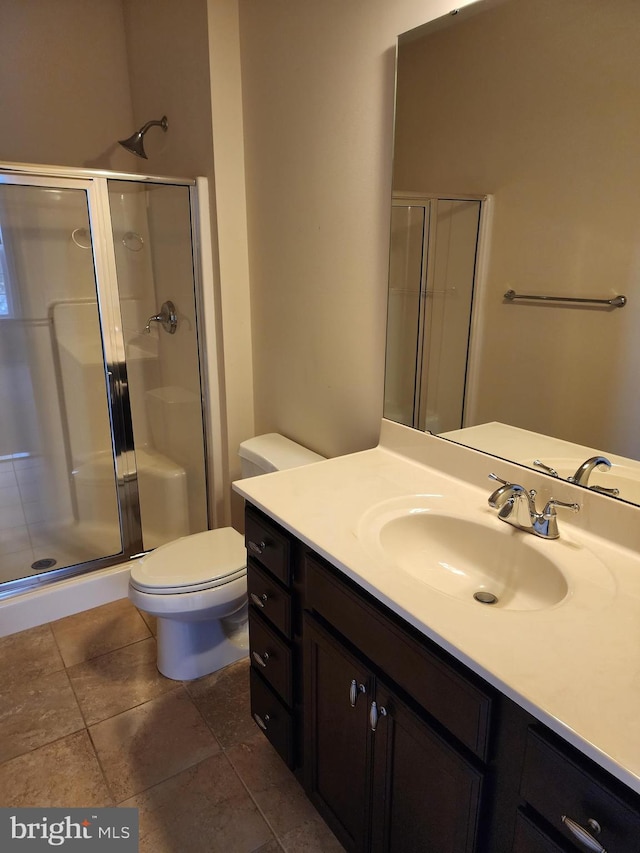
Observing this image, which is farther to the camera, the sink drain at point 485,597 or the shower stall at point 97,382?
the shower stall at point 97,382

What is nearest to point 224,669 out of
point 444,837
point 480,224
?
point 444,837

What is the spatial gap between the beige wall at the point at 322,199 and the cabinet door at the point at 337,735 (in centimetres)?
78

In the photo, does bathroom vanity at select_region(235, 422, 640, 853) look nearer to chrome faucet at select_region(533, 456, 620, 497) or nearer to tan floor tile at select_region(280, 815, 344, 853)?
chrome faucet at select_region(533, 456, 620, 497)

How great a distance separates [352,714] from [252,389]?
156 centimetres

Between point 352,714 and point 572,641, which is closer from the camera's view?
point 572,641

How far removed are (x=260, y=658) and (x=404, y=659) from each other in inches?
26.8

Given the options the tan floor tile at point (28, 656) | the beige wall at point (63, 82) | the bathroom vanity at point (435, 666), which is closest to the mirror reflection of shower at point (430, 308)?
the bathroom vanity at point (435, 666)

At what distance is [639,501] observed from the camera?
1.16 metres

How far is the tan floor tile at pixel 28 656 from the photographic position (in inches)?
80.3

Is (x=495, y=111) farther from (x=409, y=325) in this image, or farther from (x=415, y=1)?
(x=409, y=325)

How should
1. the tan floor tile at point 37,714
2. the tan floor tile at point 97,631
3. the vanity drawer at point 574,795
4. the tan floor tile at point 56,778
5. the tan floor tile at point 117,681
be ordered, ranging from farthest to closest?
1. the tan floor tile at point 97,631
2. the tan floor tile at point 117,681
3. the tan floor tile at point 37,714
4. the tan floor tile at point 56,778
5. the vanity drawer at point 574,795

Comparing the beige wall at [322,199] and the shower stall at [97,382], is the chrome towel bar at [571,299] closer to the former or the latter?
the beige wall at [322,199]

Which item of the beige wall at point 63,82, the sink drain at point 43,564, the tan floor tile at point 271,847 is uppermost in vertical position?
the beige wall at point 63,82

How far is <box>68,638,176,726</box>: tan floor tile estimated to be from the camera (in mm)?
1907
